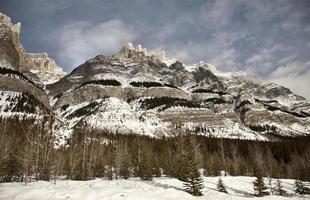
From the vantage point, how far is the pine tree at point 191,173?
1121 inches

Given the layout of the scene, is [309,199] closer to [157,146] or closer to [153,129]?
[157,146]

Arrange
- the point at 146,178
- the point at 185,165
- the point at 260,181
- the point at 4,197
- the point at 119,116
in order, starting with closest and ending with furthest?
the point at 4,197 → the point at 185,165 → the point at 260,181 → the point at 146,178 → the point at 119,116

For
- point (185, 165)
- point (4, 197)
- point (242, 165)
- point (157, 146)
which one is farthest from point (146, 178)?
point (157, 146)

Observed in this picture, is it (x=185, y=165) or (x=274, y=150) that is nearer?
(x=185, y=165)

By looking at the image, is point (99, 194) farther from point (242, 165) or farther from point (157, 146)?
point (157, 146)

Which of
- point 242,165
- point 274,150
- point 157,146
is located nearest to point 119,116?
point 157,146

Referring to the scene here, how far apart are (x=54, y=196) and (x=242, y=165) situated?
229 ft

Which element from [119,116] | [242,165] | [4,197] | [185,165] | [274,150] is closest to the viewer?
[4,197]

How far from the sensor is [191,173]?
29.1m

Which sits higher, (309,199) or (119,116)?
(119,116)

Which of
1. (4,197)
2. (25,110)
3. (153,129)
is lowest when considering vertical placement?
(4,197)

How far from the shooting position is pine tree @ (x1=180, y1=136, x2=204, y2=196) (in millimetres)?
28469

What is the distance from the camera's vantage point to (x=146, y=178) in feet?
150

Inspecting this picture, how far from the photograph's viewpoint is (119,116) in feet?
623
